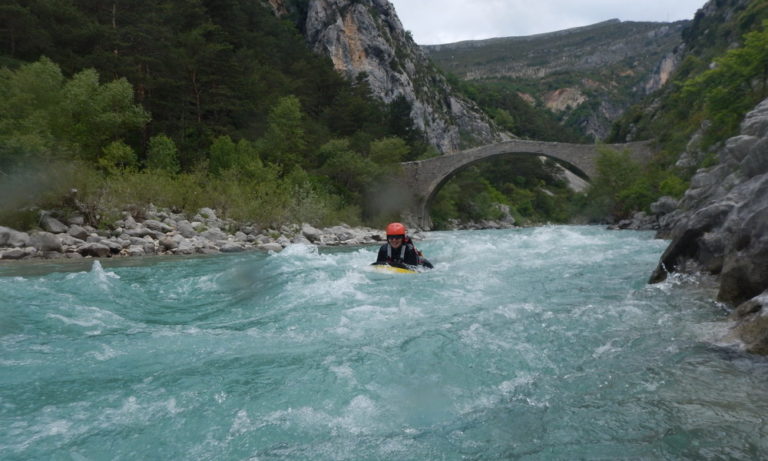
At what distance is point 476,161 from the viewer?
3322 centimetres

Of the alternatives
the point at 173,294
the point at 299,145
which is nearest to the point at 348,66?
the point at 299,145

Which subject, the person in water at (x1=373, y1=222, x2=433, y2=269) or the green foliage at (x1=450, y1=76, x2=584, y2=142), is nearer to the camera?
the person in water at (x1=373, y1=222, x2=433, y2=269)

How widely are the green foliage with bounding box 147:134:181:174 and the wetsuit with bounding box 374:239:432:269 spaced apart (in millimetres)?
12838

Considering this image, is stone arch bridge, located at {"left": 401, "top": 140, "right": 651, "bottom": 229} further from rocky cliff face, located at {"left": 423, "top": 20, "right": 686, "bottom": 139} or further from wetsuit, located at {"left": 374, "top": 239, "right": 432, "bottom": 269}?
rocky cliff face, located at {"left": 423, "top": 20, "right": 686, "bottom": 139}

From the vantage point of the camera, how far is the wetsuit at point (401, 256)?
8570 mm

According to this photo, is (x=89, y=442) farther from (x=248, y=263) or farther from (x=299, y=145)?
(x=299, y=145)

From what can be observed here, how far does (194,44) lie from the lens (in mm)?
22547

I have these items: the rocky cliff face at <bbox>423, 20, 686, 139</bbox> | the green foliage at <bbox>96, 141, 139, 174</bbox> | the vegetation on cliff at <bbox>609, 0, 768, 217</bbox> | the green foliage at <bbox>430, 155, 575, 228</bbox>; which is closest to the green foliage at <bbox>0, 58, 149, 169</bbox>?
the green foliage at <bbox>96, 141, 139, 174</bbox>

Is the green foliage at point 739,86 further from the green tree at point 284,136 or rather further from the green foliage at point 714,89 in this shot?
the green tree at point 284,136

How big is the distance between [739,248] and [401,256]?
5.19m

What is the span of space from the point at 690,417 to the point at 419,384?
149cm

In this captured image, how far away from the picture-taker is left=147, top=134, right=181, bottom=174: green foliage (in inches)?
731

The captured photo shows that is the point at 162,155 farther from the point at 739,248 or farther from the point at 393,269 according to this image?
the point at 739,248

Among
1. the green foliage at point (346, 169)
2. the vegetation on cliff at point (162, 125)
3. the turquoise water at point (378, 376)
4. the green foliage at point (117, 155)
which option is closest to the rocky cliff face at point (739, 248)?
the turquoise water at point (378, 376)
